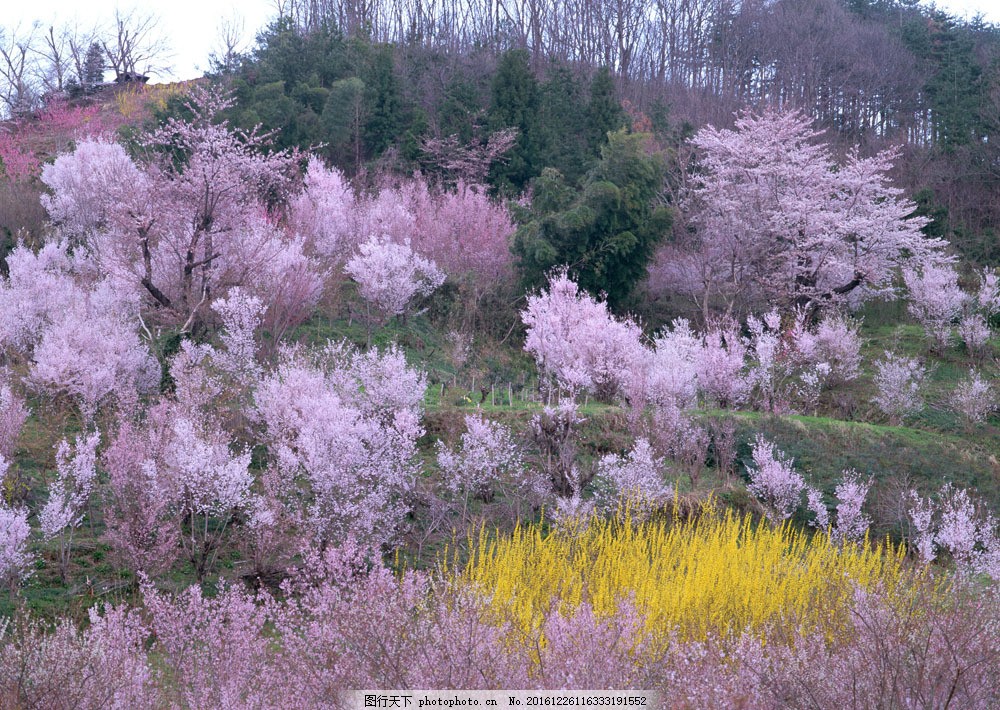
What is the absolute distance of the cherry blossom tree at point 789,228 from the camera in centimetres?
1764

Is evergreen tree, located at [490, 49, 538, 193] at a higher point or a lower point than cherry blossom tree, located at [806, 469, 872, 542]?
higher

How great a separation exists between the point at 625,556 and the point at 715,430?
368 cm

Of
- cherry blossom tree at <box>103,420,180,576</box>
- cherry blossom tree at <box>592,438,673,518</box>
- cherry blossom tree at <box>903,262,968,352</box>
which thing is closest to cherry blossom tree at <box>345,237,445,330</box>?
cherry blossom tree at <box>592,438,673,518</box>

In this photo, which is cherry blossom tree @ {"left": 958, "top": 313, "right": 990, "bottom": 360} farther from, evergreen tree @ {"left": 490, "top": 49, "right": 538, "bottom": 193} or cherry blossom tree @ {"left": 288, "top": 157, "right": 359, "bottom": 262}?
cherry blossom tree @ {"left": 288, "top": 157, "right": 359, "bottom": 262}

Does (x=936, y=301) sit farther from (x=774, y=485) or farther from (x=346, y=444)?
(x=346, y=444)

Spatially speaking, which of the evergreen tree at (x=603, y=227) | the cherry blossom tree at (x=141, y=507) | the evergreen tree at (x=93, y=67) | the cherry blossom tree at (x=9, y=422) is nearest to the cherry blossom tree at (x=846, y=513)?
the cherry blossom tree at (x=141, y=507)

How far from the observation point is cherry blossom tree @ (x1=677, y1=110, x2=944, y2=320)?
57.9 ft

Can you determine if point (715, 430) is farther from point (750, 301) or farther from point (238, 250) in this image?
point (750, 301)

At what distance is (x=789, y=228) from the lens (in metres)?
18.2

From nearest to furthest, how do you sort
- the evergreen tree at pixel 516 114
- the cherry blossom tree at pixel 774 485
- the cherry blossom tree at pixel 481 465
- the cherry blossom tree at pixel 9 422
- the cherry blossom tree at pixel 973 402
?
the cherry blossom tree at pixel 9 422
the cherry blossom tree at pixel 481 465
the cherry blossom tree at pixel 774 485
the cherry blossom tree at pixel 973 402
the evergreen tree at pixel 516 114

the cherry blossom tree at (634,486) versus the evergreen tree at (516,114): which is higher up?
the evergreen tree at (516,114)

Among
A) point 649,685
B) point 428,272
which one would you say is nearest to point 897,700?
point 649,685

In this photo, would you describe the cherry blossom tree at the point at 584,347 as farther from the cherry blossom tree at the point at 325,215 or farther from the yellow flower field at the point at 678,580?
the cherry blossom tree at the point at 325,215

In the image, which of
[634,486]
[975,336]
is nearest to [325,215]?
[634,486]
